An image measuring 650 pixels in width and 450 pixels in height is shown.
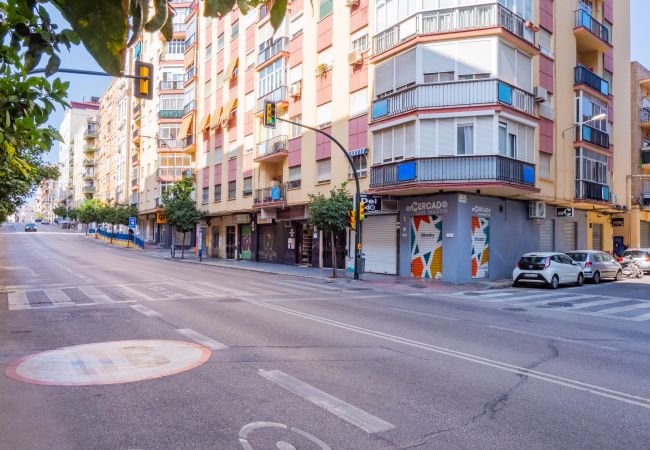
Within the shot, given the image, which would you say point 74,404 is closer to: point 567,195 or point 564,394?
point 564,394

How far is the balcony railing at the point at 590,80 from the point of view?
27.1 metres

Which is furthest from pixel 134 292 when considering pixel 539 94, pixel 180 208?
pixel 180 208

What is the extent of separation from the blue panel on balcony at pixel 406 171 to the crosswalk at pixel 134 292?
6.15 m

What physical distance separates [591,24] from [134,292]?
1100 inches

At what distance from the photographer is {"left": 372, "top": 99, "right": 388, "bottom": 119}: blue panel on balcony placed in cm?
2324

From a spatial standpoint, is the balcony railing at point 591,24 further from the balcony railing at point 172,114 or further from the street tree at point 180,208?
the balcony railing at point 172,114

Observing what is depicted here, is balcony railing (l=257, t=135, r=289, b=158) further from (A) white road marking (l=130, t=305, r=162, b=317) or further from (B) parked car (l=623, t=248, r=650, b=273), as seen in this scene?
(B) parked car (l=623, t=248, r=650, b=273)

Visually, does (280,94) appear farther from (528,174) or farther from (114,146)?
(114,146)

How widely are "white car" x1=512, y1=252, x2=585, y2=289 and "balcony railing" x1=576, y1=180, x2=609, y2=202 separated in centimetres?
743

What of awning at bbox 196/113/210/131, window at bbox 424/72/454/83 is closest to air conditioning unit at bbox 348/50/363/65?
window at bbox 424/72/454/83

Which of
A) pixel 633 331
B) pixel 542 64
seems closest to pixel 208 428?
pixel 633 331

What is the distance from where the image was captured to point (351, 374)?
6.11m

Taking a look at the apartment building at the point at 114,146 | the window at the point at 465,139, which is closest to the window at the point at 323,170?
the window at the point at 465,139

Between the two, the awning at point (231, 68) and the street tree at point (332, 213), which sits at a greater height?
the awning at point (231, 68)
